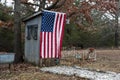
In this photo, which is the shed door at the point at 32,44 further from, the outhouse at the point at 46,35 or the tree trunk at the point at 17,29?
the tree trunk at the point at 17,29

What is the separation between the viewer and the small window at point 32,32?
42.5 ft

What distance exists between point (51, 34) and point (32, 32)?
49.3 inches

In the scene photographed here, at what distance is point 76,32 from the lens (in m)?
31.2

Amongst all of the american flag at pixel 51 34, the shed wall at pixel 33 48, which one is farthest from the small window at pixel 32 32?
the american flag at pixel 51 34

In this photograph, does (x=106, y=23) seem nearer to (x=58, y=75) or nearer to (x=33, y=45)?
(x=33, y=45)

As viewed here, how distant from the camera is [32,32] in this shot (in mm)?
13336

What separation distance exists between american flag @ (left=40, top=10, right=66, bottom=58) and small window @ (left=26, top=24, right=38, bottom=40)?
667 mm

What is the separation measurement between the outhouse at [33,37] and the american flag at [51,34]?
11.6 inches

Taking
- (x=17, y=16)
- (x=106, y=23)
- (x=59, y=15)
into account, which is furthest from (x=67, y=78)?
(x=106, y=23)

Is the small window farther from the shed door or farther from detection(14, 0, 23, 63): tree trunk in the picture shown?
detection(14, 0, 23, 63): tree trunk

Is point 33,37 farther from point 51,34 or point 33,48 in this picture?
point 51,34

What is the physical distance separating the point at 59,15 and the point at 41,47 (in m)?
1.78

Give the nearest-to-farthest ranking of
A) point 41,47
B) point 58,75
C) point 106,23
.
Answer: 1. point 58,75
2. point 41,47
3. point 106,23

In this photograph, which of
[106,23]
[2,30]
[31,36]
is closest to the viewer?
[31,36]
